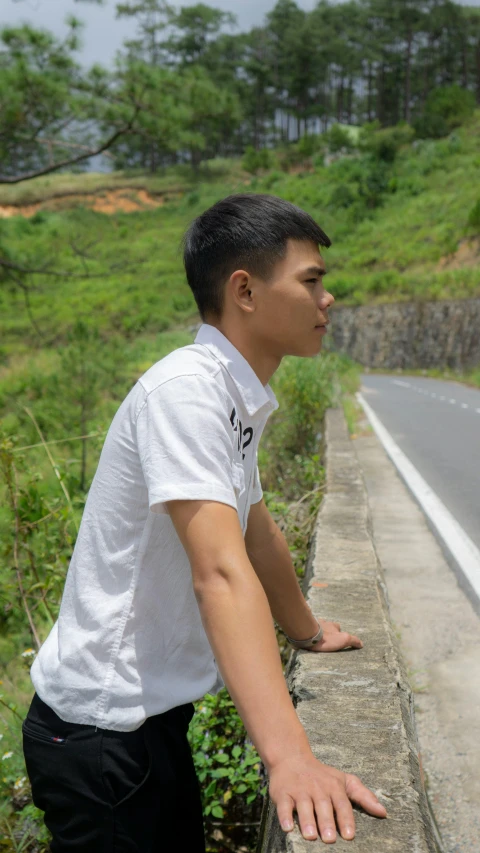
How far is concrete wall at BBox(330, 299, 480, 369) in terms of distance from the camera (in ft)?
84.9

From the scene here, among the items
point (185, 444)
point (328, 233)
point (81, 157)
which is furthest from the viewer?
point (328, 233)

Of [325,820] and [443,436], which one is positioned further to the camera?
[443,436]

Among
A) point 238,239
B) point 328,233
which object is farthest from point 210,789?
point 328,233

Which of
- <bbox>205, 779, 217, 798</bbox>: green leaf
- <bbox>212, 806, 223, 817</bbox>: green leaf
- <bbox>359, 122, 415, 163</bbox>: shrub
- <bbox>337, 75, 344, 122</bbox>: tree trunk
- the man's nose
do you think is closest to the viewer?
the man's nose

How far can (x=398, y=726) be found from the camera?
1749 mm

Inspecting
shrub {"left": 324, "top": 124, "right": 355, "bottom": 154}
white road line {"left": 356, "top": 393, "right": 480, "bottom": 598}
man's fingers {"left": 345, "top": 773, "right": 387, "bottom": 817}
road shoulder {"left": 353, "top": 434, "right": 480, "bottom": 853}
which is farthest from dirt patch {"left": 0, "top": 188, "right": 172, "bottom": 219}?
man's fingers {"left": 345, "top": 773, "right": 387, "bottom": 817}

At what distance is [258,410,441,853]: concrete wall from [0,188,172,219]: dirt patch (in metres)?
64.9

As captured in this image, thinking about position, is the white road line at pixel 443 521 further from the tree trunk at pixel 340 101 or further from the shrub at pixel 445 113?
the tree trunk at pixel 340 101

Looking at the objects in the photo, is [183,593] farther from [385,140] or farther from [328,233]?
[385,140]

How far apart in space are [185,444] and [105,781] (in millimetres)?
679

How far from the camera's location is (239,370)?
153cm

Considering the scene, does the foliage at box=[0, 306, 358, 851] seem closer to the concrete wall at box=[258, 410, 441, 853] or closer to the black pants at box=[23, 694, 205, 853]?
the concrete wall at box=[258, 410, 441, 853]

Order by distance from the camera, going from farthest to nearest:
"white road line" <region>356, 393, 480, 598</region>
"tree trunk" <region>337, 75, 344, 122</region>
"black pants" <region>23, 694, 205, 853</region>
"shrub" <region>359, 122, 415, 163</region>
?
"tree trunk" <region>337, 75, 344, 122</region>
"shrub" <region>359, 122, 415, 163</region>
"white road line" <region>356, 393, 480, 598</region>
"black pants" <region>23, 694, 205, 853</region>

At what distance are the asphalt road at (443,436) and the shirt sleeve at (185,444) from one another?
4156 millimetres
